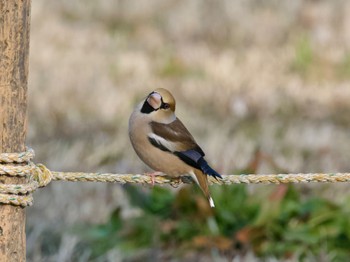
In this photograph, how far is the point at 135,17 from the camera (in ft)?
32.6

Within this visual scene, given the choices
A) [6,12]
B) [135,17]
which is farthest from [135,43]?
[6,12]

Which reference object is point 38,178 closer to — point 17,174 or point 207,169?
point 17,174

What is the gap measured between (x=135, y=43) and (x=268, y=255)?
495 cm

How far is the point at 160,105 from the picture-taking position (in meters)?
3.18

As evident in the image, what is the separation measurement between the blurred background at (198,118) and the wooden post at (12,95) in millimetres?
1777

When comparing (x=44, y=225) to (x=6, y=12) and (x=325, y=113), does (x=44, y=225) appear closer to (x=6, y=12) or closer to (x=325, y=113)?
(x=6, y=12)

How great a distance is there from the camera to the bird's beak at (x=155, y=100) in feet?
10.4

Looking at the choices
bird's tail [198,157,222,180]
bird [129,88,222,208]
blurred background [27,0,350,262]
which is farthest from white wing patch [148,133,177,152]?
blurred background [27,0,350,262]

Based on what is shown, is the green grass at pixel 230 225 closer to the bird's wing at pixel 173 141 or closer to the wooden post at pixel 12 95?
the bird's wing at pixel 173 141

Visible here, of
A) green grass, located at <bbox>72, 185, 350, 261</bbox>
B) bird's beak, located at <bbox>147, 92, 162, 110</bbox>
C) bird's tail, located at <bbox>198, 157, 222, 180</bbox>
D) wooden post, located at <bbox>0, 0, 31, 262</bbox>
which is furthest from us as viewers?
green grass, located at <bbox>72, 185, 350, 261</bbox>

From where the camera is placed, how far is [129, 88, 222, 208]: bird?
3.17 meters

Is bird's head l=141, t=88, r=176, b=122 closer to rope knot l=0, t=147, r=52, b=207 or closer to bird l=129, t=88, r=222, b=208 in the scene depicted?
bird l=129, t=88, r=222, b=208

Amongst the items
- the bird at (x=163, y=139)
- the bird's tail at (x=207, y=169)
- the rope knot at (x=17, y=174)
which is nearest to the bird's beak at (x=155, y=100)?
the bird at (x=163, y=139)

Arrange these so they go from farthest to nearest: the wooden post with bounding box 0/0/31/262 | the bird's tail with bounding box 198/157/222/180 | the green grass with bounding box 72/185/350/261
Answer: the green grass with bounding box 72/185/350/261 < the bird's tail with bounding box 198/157/222/180 < the wooden post with bounding box 0/0/31/262
